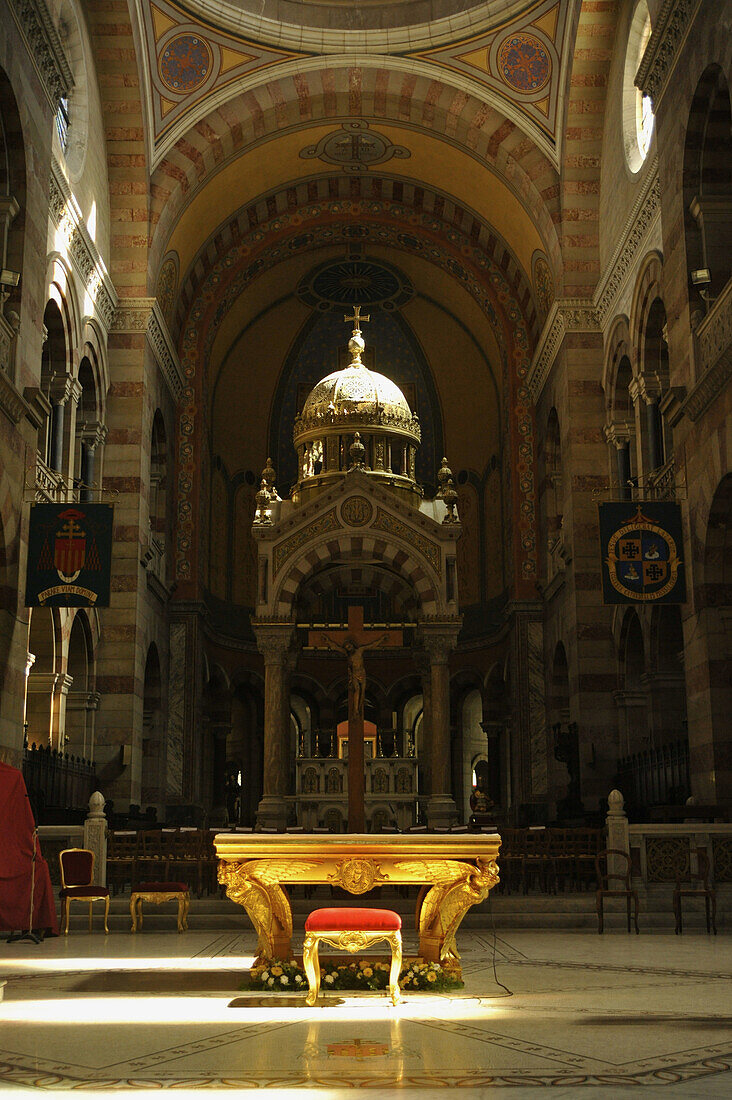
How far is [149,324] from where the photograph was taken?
22734mm

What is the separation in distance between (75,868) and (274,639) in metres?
8.64

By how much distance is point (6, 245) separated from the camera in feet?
50.7

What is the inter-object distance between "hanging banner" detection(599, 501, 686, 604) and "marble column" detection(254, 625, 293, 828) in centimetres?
722

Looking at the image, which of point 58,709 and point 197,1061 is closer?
point 197,1061

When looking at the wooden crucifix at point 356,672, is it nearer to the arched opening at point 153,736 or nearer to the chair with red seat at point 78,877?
the chair with red seat at point 78,877

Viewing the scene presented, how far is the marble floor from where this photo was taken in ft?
16.2

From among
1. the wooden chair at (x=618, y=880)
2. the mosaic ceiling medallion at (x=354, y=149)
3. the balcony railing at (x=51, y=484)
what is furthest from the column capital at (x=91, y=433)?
the wooden chair at (x=618, y=880)

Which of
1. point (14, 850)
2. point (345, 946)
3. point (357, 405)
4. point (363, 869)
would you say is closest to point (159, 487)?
point (357, 405)

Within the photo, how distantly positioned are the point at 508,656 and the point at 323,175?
38.5 ft

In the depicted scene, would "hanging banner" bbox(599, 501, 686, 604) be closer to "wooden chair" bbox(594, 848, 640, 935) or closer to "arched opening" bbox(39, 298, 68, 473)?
"wooden chair" bbox(594, 848, 640, 935)

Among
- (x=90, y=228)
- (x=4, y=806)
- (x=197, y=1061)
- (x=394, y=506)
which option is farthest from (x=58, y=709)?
(x=197, y=1061)

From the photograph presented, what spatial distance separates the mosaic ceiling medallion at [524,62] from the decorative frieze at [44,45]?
381 inches

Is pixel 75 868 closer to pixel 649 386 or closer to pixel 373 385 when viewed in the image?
pixel 649 386

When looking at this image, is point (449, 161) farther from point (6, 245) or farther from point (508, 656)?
point (6, 245)
